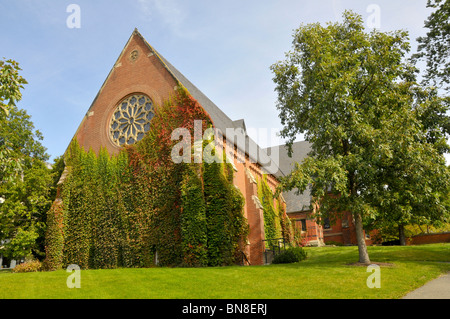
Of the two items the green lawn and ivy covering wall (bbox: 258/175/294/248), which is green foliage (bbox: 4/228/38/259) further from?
ivy covering wall (bbox: 258/175/294/248)

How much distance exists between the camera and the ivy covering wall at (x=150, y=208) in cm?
1803

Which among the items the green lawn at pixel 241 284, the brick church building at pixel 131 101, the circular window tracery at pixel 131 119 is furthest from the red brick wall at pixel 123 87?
the green lawn at pixel 241 284

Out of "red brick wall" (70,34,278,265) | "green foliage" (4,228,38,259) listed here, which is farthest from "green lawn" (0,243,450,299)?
"green foliage" (4,228,38,259)

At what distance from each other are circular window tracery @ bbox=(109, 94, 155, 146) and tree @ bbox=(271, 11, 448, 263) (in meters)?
10.0

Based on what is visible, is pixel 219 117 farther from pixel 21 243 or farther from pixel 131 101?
pixel 21 243

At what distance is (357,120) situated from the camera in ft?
51.3

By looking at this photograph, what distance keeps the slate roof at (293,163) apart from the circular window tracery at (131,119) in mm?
17976

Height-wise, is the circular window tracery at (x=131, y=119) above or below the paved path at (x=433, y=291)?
above

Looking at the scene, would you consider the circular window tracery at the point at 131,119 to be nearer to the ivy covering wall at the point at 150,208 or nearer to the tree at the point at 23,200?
the ivy covering wall at the point at 150,208

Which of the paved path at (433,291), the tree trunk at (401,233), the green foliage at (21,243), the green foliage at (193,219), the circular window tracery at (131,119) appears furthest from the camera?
the tree trunk at (401,233)

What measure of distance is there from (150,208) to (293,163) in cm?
1927

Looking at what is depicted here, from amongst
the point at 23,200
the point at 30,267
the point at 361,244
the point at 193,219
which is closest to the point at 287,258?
the point at 361,244

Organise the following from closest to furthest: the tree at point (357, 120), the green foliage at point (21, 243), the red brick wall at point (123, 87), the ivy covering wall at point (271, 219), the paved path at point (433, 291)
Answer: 1. the paved path at point (433, 291)
2. the tree at point (357, 120)
3. the red brick wall at point (123, 87)
4. the green foliage at point (21, 243)
5. the ivy covering wall at point (271, 219)
